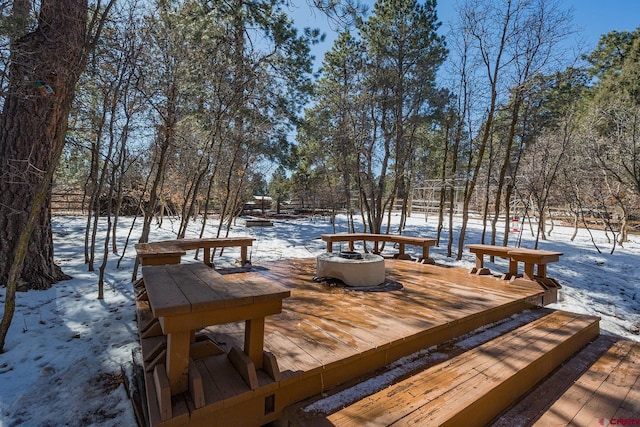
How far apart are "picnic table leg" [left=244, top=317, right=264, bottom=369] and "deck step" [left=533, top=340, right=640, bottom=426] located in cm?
155

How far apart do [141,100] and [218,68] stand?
1.33m

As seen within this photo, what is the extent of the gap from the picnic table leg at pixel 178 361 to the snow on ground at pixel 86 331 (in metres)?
0.69

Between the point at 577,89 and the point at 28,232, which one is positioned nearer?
the point at 28,232

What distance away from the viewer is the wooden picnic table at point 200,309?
1383 millimetres

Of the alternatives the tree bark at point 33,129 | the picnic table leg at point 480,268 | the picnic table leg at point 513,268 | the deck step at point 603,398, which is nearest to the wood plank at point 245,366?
the deck step at point 603,398

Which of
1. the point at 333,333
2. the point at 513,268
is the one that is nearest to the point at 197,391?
the point at 333,333

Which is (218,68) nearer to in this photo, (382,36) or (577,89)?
(382,36)

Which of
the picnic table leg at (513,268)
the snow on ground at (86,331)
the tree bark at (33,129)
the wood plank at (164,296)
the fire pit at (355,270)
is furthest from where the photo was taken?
the picnic table leg at (513,268)

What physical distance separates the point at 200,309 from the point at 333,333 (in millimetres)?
1178

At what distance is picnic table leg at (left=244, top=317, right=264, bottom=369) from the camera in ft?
5.41

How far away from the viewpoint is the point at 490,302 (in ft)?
10.1

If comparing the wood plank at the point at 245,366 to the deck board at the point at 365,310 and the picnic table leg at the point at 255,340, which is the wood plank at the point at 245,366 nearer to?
the picnic table leg at the point at 255,340

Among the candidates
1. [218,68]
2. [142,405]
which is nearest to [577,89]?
[218,68]

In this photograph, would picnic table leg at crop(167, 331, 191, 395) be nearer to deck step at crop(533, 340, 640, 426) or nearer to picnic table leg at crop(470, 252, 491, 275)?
deck step at crop(533, 340, 640, 426)
